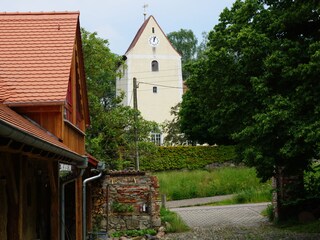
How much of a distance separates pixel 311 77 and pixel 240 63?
3518 millimetres

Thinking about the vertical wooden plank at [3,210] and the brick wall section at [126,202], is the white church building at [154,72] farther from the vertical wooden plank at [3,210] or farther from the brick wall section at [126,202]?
the vertical wooden plank at [3,210]

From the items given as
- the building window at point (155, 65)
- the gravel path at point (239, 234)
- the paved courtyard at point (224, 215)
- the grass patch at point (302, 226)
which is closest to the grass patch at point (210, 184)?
the paved courtyard at point (224, 215)

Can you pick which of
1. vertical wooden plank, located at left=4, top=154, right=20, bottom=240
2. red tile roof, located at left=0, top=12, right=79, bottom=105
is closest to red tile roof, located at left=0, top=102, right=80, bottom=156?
vertical wooden plank, located at left=4, top=154, right=20, bottom=240

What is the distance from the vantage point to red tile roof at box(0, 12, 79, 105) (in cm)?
1042

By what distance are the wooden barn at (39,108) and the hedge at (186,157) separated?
82.7 ft

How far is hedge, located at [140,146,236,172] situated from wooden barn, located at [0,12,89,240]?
2521 centimetres

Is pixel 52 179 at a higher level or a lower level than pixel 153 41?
lower

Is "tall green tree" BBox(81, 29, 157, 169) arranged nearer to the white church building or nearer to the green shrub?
the green shrub

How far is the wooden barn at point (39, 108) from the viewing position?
7.87 m

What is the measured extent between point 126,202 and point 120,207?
1.12ft

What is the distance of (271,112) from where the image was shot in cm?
1454

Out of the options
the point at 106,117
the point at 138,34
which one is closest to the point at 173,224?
the point at 106,117

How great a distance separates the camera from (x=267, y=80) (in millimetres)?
15719

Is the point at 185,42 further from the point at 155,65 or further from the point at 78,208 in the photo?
the point at 78,208
